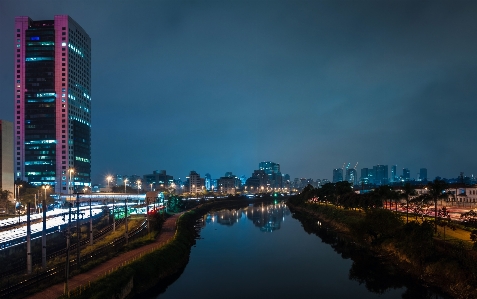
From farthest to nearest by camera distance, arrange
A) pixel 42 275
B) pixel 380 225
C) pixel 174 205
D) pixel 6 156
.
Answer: pixel 174 205
pixel 6 156
pixel 380 225
pixel 42 275

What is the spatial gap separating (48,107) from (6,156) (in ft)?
200

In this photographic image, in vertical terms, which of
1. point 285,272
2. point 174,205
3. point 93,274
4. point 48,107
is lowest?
point 285,272

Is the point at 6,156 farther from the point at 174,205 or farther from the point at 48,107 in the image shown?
the point at 48,107

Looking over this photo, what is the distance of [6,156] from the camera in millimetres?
74125

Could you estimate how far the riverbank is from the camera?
87.5 ft

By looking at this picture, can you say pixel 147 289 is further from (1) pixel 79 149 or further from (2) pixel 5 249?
(1) pixel 79 149

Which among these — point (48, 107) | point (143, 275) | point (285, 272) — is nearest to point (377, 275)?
point (285, 272)

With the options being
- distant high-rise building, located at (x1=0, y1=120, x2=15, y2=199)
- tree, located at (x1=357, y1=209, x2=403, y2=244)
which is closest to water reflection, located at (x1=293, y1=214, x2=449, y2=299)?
tree, located at (x1=357, y1=209, x2=403, y2=244)

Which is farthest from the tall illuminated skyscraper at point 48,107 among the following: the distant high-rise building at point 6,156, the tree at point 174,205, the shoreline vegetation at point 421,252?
the shoreline vegetation at point 421,252

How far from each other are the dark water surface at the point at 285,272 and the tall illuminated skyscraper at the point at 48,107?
89832mm

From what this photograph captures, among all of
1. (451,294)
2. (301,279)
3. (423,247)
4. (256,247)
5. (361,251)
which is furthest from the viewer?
(256,247)

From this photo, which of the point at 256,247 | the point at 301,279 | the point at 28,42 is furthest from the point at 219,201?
the point at 301,279

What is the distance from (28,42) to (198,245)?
114860 millimetres

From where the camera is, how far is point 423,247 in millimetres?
33062
